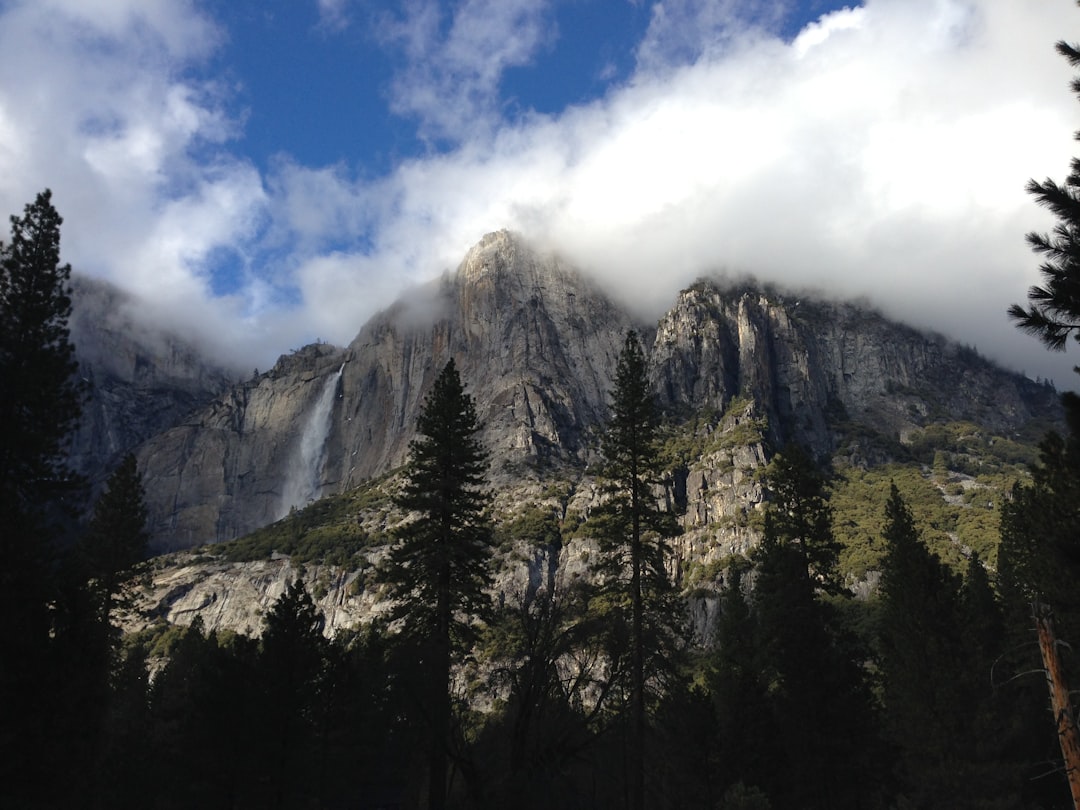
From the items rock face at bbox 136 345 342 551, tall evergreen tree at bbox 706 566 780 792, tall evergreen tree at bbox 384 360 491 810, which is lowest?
tall evergreen tree at bbox 706 566 780 792

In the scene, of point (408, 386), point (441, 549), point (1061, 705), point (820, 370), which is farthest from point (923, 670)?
point (408, 386)

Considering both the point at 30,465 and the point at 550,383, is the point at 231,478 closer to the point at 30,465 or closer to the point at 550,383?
the point at 550,383

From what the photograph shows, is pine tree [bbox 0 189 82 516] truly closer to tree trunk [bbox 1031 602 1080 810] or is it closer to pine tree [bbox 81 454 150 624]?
pine tree [bbox 81 454 150 624]

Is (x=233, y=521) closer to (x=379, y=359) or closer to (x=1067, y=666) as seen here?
(x=379, y=359)

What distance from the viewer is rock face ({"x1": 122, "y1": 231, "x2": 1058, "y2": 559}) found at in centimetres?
16100

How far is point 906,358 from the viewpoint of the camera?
185125mm

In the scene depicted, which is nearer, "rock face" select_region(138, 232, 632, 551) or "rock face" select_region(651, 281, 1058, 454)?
"rock face" select_region(651, 281, 1058, 454)

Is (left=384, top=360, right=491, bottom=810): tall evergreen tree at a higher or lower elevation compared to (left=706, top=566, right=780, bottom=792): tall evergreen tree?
higher

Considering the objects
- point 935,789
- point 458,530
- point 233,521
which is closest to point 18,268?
point 458,530

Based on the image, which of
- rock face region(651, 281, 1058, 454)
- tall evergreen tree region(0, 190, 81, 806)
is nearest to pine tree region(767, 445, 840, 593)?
tall evergreen tree region(0, 190, 81, 806)

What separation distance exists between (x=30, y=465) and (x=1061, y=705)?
2646 centimetres

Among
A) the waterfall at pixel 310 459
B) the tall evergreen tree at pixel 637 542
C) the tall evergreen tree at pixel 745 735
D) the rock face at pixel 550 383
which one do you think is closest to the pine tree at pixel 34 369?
the tall evergreen tree at pixel 637 542

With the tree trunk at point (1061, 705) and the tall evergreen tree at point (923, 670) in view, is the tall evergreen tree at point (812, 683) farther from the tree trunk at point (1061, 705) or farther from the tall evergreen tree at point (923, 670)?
the tree trunk at point (1061, 705)

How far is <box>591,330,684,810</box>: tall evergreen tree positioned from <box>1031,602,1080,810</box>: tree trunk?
11926 millimetres
